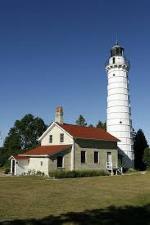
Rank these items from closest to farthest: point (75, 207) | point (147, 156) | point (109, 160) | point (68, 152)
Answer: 1. point (75, 207)
2. point (68, 152)
3. point (109, 160)
4. point (147, 156)

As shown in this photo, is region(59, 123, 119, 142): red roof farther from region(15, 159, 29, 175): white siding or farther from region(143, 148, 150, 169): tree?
region(143, 148, 150, 169): tree

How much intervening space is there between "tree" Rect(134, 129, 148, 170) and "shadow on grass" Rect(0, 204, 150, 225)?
36.2m

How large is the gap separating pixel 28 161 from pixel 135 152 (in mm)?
18227

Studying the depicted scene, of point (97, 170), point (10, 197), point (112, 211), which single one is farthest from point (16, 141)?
point (112, 211)

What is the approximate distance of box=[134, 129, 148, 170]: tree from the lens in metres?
51.4

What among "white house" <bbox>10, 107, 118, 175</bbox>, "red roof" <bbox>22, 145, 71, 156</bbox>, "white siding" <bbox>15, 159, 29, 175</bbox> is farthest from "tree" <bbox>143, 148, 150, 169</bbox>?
"white siding" <bbox>15, 159, 29, 175</bbox>

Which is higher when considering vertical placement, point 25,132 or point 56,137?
point 25,132

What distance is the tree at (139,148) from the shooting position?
5141 cm

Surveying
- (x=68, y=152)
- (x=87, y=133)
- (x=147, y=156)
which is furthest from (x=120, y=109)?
(x=68, y=152)

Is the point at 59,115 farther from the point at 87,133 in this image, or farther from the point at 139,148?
the point at 139,148

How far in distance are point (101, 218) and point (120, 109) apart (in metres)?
33.2

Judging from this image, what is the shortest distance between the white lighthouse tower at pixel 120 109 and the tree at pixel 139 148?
13.3 ft

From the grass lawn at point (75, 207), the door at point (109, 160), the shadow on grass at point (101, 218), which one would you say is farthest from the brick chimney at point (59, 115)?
the shadow on grass at point (101, 218)

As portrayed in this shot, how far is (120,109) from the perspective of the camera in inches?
1822
